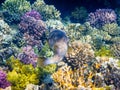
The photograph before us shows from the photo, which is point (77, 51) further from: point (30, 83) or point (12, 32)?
point (12, 32)

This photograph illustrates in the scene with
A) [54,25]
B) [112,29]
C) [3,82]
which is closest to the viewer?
[3,82]

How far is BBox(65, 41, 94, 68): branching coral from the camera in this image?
5.98 m

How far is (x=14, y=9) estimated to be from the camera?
30.2ft

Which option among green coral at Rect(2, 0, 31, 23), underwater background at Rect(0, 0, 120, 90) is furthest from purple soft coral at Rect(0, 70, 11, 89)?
green coral at Rect(2, 0, 31, 23)

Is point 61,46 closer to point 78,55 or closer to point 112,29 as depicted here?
point 78,55

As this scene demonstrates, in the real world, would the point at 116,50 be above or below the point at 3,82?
above

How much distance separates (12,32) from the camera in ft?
27.2

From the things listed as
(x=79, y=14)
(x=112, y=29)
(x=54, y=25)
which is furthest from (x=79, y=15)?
(x=54, y=25)

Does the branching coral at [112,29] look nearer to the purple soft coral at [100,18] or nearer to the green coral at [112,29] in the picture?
the green coral at [112,29]

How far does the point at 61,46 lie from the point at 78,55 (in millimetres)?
1111

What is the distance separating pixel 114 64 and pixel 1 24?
13.7 ft

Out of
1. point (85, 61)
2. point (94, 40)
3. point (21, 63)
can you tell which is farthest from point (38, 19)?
point (85, 61)

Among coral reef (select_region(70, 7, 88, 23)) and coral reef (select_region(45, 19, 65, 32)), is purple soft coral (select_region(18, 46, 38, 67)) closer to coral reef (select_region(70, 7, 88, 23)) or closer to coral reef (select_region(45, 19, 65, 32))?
coral reef (select_region(45, 19, 65, 32))

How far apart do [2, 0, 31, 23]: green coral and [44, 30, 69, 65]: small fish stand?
3785 millimetres
